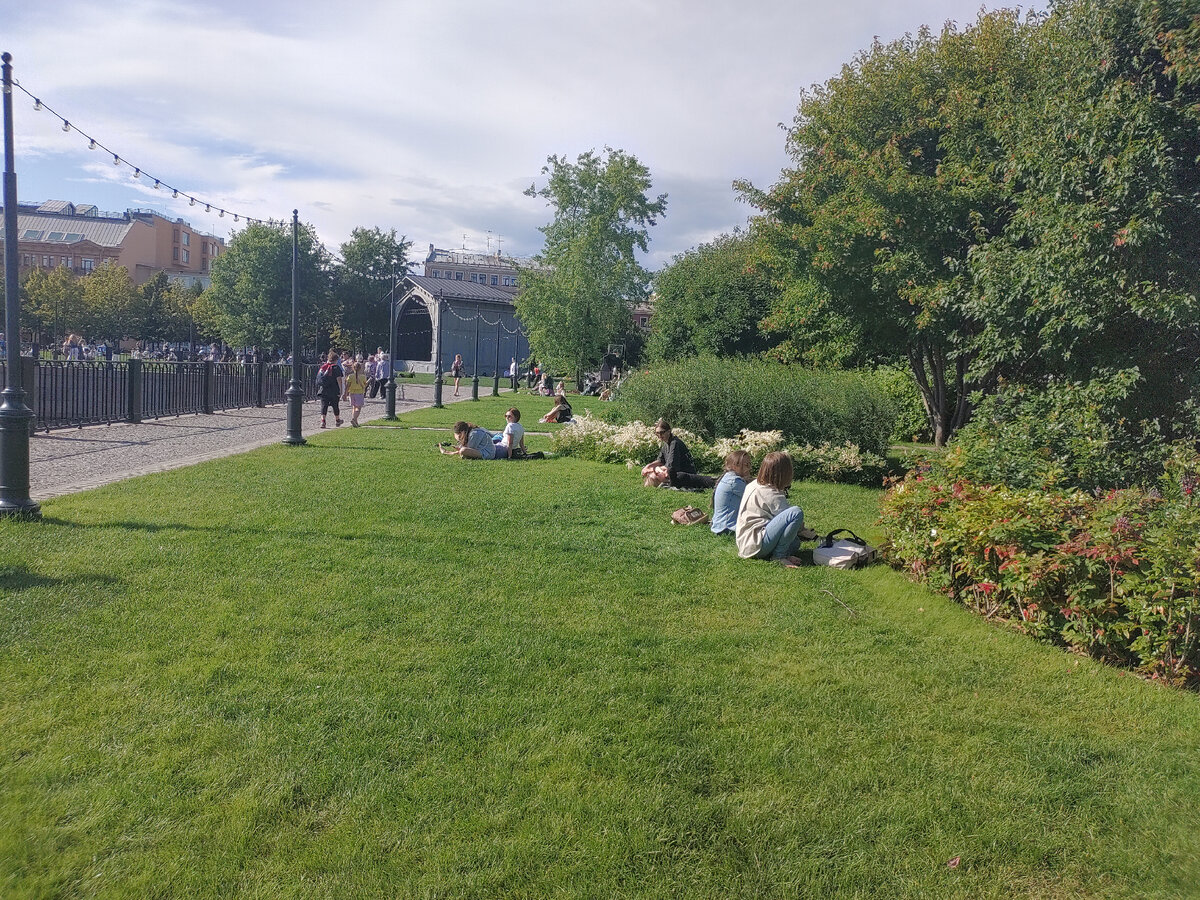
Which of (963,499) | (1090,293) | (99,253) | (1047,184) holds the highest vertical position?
(99,253)

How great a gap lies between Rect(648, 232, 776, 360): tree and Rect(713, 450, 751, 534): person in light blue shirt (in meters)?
18.9

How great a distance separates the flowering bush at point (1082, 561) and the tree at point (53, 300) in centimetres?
6069

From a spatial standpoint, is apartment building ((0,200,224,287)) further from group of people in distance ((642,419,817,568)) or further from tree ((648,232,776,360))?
group of people in distance ((642,419,817,568))

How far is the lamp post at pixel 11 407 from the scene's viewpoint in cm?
730

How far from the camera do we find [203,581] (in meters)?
5.73

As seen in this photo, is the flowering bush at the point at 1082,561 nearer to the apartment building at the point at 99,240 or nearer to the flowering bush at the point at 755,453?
the flowering bush at the point at 755,453

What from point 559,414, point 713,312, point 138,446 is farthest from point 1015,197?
point 713,312

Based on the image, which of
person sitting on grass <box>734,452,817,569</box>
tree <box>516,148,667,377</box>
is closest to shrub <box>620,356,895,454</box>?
person sitting on grass <box>734,452,817,569</box>

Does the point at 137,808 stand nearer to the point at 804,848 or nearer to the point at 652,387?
the point at 804,848

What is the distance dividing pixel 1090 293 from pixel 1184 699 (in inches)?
175

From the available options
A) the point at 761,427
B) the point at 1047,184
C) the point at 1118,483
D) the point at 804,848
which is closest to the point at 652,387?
the point at 761,427

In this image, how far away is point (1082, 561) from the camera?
198 inches

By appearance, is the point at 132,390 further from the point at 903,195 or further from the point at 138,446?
the point at 903,195

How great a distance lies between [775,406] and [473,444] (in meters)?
5.04
